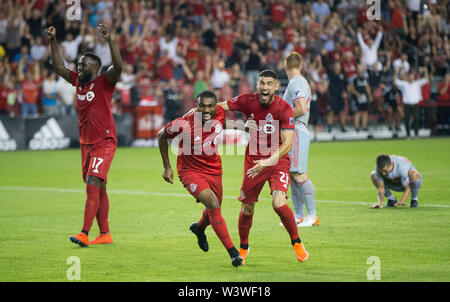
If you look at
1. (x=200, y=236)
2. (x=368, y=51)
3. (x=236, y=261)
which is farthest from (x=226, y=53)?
(x=236, y=261)

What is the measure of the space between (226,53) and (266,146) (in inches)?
849

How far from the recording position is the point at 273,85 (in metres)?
8.76

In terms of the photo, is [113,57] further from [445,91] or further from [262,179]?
[445,91]

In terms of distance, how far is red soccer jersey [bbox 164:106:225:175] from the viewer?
28.5ft

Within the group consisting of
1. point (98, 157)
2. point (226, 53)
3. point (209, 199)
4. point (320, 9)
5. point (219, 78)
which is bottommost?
point (209, 199)

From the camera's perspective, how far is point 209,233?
10.8 m

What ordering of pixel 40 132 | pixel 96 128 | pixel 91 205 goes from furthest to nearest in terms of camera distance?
pixel 40 132
pixel 96 128
pixel 91 205

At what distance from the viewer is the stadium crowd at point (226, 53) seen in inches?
1082

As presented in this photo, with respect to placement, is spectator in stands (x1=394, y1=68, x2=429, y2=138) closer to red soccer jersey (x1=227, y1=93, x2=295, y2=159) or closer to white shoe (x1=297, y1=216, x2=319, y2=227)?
white shoe (x1=297, y1=216, x2=319, y2=227)

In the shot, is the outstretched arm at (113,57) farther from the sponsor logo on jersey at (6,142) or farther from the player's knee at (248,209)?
the sponsor logo on jersey at (6,142)

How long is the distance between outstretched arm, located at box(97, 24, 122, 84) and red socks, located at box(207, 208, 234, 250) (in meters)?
2.31

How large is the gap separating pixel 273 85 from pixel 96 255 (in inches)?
106

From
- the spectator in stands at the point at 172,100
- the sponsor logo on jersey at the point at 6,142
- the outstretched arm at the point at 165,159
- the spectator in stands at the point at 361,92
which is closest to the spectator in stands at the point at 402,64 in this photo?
the spectator in stands at the point at 361,92

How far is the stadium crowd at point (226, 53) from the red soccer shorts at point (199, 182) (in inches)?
730
